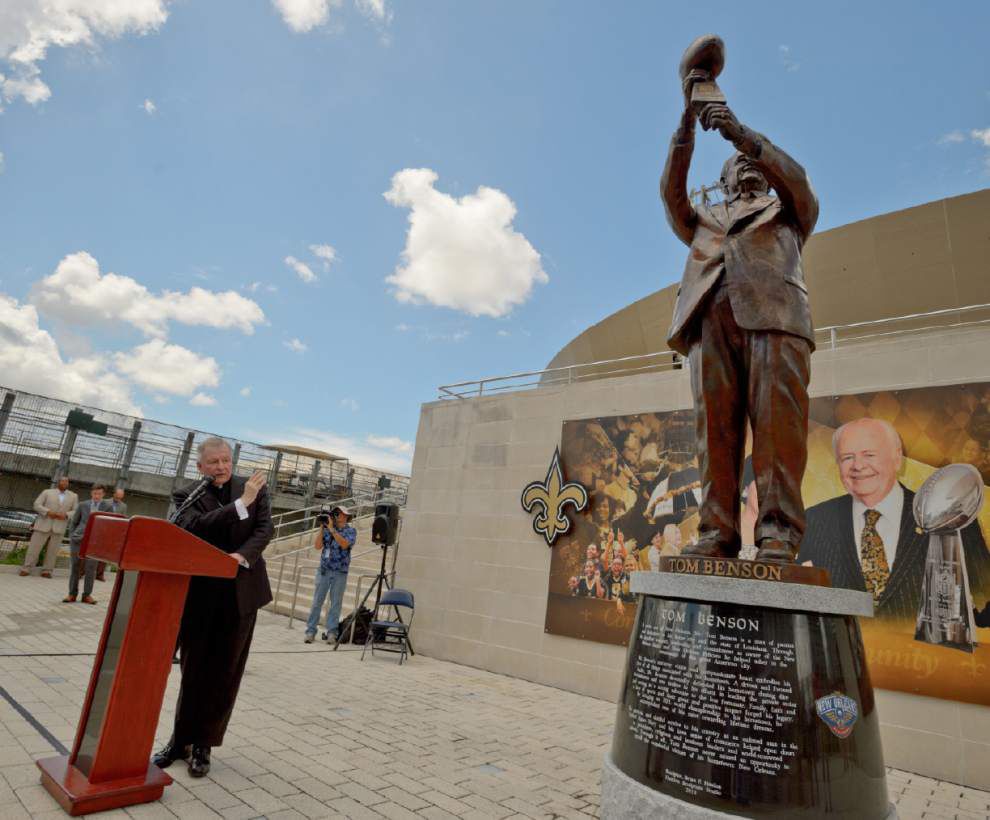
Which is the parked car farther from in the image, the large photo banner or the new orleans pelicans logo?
the new orleans pelicans logo

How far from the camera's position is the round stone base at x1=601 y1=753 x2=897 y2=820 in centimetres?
215

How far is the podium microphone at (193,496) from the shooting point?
330 centimetres

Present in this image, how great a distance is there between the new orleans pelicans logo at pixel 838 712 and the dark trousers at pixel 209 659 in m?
2.70

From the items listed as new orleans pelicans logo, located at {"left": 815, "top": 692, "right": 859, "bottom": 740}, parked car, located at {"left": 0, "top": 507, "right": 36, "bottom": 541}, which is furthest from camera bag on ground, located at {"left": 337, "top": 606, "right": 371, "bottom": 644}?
parked car, located at {"left": 0, "top": 507, "right": 36, "bottom": 541}

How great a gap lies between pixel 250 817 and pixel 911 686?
17.6 ft

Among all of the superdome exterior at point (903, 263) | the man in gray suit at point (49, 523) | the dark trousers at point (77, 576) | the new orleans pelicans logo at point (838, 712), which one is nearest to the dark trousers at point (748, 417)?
the new orleans pelicans logo at point (838, 712)

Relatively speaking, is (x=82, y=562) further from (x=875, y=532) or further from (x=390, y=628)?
(x=875, y=532)

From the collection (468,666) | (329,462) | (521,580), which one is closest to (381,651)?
(468,666)

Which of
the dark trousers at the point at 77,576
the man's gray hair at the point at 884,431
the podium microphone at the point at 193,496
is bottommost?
the dark trousers at the point at 77,576

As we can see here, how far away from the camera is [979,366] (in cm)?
548

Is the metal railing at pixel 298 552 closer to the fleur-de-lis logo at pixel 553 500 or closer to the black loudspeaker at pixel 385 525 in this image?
the black loudspeaker at pixel 385 525

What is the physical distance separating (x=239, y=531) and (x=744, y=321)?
289 centimetres

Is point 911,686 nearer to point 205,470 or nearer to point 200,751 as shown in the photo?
point 200,751

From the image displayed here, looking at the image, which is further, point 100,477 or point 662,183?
point 100,477
